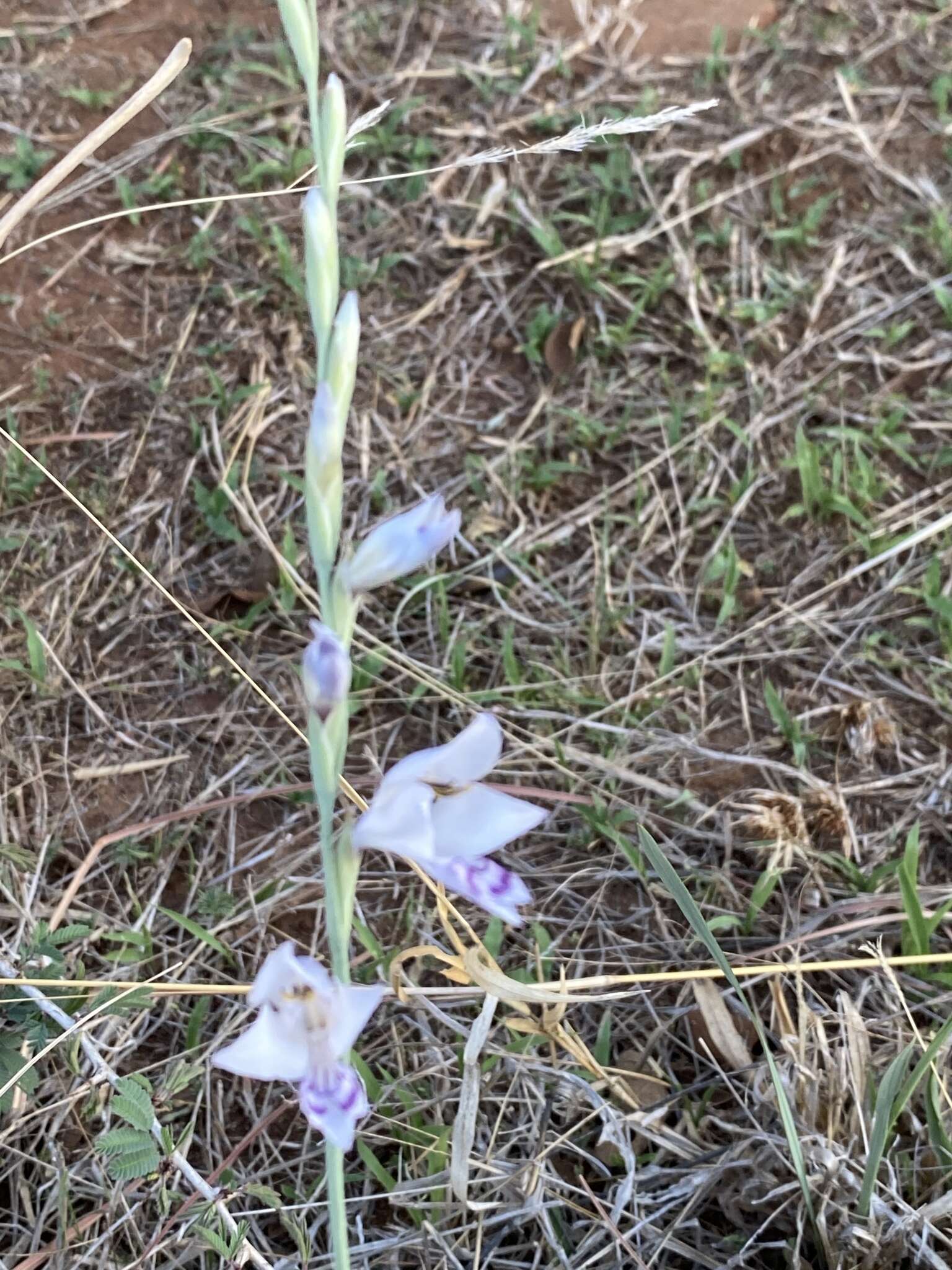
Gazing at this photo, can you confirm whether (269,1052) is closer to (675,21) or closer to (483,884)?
(483,884)

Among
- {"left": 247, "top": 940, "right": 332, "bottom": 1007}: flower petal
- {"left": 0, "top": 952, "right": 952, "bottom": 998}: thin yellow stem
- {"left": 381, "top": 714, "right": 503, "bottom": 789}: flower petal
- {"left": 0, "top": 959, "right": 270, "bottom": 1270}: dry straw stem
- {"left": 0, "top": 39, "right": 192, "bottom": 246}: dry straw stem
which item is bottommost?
{"left": 0, "top": 952, "right": 952, "bottom": 998}: thin yellow stem

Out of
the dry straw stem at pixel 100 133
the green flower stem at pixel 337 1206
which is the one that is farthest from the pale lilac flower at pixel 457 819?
the dry straw stem at pixel 100 133

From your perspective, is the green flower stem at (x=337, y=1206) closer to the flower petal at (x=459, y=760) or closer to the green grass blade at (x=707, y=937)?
the flower petal at (x=459, y=760)

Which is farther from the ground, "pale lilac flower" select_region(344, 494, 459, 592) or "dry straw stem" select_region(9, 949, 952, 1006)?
"pale lilac flower" select_region(344, 494, 459, 592)

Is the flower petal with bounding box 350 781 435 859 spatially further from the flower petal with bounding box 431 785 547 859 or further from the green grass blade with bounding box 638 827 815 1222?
the green grass blade with bounding box 638 827 815 1222

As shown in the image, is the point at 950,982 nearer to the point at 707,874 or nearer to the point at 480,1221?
the point at 707,874

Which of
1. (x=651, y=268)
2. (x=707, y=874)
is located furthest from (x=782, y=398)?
(x=707, y=874)

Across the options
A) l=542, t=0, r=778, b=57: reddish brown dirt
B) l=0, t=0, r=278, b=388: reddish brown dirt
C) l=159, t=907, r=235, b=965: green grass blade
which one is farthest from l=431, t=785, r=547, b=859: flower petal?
l=542, t=0, r=778, b=57: reddish brown dirt

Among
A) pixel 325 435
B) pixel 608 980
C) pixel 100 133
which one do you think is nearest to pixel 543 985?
→ pixel 608 980
